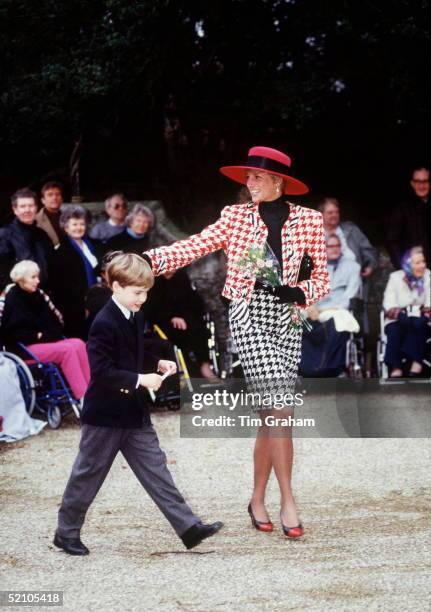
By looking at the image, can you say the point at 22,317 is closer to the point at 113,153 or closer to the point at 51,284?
the point at 51,284

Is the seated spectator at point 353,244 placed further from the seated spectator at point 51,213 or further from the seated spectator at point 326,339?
the seated spectator at point 51,213

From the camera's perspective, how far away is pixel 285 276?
5.09 metres

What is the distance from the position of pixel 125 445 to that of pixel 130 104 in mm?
6778

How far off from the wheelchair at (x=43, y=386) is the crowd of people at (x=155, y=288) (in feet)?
0.24

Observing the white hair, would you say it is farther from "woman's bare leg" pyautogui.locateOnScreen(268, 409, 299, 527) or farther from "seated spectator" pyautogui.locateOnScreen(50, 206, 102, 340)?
"woman's bare leg" pyautogui.locateOnScreen(268, 409, 299, 527)

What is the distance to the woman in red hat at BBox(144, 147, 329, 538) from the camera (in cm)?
502

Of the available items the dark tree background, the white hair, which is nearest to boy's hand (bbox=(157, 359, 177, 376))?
the white hair

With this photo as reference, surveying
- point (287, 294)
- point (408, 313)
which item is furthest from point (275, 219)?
point (408, 313)

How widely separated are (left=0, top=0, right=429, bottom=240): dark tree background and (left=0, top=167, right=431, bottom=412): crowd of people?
3.97 ft

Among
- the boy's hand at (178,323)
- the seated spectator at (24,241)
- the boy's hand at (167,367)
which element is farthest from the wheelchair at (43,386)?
the boy's hand at (167,367)

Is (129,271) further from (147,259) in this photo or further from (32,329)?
(32,329)

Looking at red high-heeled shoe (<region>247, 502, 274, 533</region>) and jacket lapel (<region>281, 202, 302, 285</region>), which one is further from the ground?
jacket lapel (<region>281, 202, 302, 285</region>)

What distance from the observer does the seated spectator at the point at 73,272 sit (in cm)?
862

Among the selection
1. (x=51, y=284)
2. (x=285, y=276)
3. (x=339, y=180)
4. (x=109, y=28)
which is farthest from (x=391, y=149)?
(x=285, y=276)
